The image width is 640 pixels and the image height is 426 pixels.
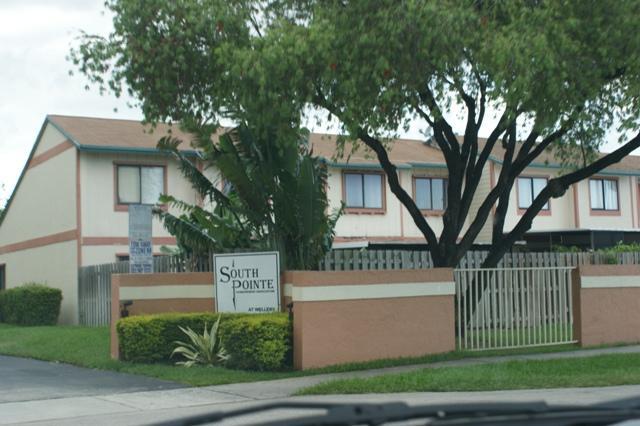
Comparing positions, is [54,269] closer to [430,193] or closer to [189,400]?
[430,193]

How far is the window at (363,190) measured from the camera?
1346 inches

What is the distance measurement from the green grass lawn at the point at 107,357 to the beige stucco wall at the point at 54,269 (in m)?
4.97

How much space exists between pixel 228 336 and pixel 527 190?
24915 millimetres

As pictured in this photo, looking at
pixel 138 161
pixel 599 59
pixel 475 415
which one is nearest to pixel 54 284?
pixel 138 161

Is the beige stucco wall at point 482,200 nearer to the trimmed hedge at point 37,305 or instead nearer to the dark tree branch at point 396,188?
the trimmed hedge at point 37,305

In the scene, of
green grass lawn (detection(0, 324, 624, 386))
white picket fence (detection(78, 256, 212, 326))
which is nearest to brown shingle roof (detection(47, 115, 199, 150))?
white picket fence (detection(78, 256, 212, 326))

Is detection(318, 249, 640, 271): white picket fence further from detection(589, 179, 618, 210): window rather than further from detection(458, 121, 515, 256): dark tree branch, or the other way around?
detection(589, 179, 618, 210): window

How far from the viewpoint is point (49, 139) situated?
32219 mm

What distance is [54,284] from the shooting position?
31.4 metres

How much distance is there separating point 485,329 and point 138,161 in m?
16.1

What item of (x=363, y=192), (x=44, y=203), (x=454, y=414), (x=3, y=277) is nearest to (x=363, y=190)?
(x=363, y=192)

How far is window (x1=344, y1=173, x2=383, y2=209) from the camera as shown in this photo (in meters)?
34.2

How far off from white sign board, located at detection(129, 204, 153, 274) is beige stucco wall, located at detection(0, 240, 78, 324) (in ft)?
38.6

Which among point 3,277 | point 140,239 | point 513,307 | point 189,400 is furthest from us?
point 3,277
